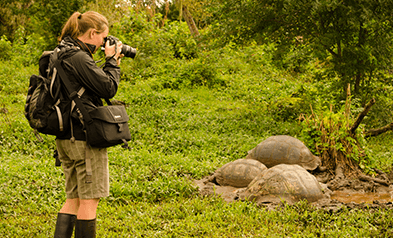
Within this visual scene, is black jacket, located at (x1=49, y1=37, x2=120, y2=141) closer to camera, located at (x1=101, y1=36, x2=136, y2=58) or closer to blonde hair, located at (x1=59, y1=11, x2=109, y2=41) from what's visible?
blonde hair, located at (x1=59, y1=11, x2=109, y2=41)

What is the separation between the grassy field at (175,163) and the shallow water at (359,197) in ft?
2.89

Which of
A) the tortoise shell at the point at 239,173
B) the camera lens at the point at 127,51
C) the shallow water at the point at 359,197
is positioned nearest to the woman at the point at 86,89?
the camera lens at the point at 127,51

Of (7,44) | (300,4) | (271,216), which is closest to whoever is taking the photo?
(271,216)

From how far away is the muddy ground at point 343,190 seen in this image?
16.1 ft

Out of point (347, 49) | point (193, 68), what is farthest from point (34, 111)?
point (193, 68)

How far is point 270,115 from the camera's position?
9266 mm

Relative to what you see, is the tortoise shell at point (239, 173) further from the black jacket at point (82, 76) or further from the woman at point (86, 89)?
the black jacket at point (82, 76)

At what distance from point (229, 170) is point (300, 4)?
366cm

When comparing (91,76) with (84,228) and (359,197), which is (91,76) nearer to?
(84,228)

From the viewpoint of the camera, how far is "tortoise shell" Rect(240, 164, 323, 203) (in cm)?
467

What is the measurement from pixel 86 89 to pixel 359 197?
426 cm

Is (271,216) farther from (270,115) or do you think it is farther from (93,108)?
(270,115)

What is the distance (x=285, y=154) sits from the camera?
20.2ft

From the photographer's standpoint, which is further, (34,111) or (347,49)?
(347,49)
